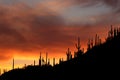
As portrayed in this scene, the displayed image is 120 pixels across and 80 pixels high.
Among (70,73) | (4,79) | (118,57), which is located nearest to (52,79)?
(70,73)

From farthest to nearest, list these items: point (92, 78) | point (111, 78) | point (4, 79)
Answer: point (4, 79) → point (92, 78) → point (111, 78)

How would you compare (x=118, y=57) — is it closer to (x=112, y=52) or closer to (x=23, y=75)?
(x=112, y=52)

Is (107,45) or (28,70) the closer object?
(107,45)

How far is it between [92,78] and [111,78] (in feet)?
24.1

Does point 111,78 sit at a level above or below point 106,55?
below

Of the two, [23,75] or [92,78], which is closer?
[92,78]

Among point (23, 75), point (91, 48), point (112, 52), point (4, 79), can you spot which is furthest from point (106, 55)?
point (4, 79)

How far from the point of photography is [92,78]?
3386 inches

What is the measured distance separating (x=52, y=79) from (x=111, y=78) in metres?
32.0

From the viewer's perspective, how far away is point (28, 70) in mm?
143375

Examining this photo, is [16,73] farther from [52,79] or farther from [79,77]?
[79,77]

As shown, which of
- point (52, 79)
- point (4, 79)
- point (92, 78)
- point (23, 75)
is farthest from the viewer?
point (4, 79)

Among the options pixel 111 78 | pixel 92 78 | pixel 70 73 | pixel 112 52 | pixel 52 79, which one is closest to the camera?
pixel 111 78

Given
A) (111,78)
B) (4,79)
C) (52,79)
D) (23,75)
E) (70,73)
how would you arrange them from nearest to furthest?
(111,78) < (70,73) < (52,79) < (23,75) < (4,79)
